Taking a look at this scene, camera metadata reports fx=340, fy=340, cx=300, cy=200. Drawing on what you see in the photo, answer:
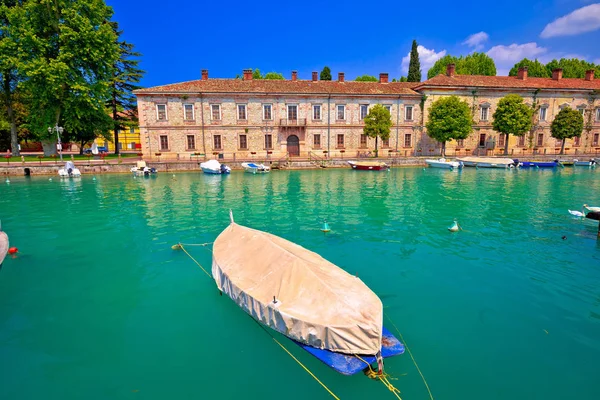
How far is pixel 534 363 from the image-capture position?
6449 mm

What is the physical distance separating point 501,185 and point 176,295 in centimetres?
2767

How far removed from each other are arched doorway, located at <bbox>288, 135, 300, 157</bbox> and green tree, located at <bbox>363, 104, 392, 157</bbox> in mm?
9267

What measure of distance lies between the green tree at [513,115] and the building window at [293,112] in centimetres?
2734

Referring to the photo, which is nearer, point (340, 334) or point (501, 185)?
point (340, 334)

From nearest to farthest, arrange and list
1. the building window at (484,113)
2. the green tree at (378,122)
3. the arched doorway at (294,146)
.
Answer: the green tree at (378,122)
the arched doorway at (294,146)
the building window at (484,113)

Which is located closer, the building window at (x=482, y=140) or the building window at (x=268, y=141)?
the building window at (x=268, y=141)

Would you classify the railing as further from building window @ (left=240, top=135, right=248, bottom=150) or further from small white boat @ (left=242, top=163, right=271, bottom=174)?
small white boat @ (left=242, top=163, right=271, bottom=174)

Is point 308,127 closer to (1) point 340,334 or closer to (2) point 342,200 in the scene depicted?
(2) point 342,200

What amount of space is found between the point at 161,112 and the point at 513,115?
45558 mm

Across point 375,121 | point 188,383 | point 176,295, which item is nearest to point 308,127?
point 375,121

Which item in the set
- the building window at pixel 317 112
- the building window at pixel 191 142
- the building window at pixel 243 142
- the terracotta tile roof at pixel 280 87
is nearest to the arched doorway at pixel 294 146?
the building window at pixel 317 112

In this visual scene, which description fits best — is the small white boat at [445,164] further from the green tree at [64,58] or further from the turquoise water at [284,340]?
the green tree at [64,58]

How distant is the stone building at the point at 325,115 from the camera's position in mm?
42500

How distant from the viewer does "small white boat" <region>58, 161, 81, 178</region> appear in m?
33.3
